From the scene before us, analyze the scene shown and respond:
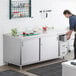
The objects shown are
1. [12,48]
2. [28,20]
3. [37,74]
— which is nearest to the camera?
[37,74]

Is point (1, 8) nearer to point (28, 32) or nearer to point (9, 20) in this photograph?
point (9, 20)

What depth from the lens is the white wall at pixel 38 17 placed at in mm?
6266

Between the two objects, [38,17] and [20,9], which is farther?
[38,17]

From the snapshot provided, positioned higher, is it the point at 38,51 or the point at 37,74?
the point at 38,51

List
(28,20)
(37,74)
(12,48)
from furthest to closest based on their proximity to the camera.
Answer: (28,20) → (12,48) → (37,74)

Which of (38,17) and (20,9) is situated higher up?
(20,9)

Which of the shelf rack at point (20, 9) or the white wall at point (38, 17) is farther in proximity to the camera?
the shelf rack at point (20, 9)

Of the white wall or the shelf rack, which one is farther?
the shelf rack

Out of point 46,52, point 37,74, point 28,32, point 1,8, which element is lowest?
point 37,74

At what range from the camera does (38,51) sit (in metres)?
6.34

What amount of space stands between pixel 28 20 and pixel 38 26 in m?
0.41

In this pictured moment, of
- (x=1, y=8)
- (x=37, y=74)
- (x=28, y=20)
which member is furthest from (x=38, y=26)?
(x=37, y=74)

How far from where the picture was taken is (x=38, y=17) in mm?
7039

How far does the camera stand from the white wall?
20.6 feet
